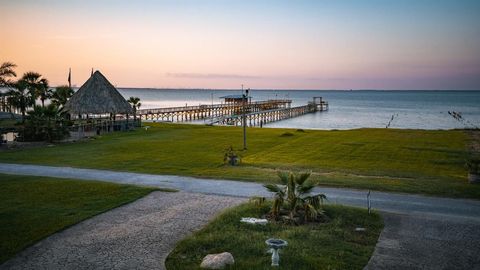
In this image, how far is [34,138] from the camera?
29.0m

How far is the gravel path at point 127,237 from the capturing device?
342 inches

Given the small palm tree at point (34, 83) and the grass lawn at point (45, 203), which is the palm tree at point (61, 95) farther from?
the grass lawn at point (45, 203)

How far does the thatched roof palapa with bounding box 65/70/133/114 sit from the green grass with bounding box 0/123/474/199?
407 centimetres

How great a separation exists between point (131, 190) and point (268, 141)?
18169mm

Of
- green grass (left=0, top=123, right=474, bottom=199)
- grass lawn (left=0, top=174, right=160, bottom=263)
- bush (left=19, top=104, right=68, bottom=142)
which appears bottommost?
grass lawn (left=0, top=174, right=160, bottom=263)

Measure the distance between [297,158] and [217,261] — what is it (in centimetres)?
1579

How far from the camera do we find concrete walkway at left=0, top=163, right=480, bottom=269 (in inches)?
344

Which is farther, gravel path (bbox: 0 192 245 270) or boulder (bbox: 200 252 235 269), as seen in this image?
gravel path (bbox: 0 192 245 270)

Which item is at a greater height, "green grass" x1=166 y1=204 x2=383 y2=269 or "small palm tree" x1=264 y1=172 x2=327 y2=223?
"small palm tree" x1=264 y1=172 x2=327 y2=223

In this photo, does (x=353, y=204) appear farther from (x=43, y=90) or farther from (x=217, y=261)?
(x=43, y=90)

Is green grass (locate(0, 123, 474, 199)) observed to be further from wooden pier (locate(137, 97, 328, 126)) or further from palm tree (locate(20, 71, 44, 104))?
wooden pier (locate(137, 97, 328, 126))

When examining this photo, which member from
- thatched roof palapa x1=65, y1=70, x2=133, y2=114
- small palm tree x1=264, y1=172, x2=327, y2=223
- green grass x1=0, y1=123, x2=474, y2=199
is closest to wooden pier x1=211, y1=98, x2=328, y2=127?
thatched roof palapa x1=65, y1=70, x2=133, y2=114

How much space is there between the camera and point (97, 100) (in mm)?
37656

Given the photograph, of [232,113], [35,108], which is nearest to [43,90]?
[35,108]
